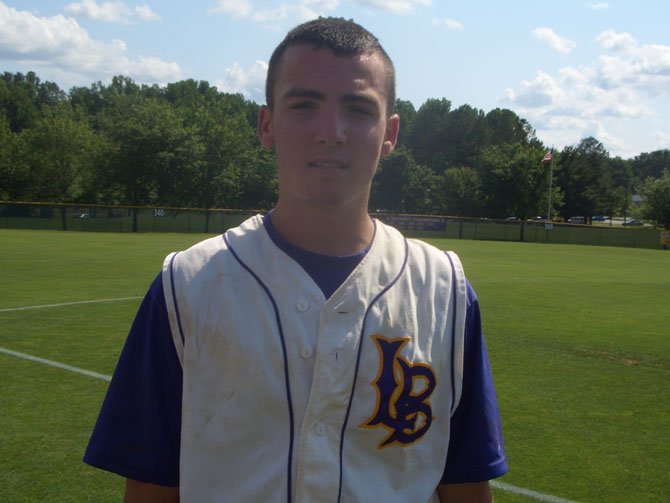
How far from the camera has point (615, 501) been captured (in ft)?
16.4

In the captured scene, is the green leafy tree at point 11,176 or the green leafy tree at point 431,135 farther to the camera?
the green leafy tree at point 431,135

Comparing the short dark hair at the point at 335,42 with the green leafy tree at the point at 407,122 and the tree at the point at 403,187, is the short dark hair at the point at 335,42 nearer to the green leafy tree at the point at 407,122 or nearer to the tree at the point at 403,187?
the tree at the point at 403,187

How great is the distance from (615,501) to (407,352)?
12.5ft

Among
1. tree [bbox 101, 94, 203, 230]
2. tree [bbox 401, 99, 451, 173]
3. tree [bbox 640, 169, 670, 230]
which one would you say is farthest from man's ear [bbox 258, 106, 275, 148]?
tree [bbox 401, 99, 451, 173]

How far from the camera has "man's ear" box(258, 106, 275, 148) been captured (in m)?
2.10

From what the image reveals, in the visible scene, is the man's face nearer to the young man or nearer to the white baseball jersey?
the young man

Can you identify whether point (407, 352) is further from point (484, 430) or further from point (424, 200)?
point (424, 200)

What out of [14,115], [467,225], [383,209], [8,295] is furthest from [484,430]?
[14,115]

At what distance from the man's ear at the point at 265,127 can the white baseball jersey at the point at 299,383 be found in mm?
340

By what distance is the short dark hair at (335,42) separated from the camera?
1.96 m

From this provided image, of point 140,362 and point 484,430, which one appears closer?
point 140,362

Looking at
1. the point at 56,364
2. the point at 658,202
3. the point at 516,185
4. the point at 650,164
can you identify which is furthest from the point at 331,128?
the point at 650,164

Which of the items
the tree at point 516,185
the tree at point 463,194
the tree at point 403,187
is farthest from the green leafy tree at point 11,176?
the tree at point 516,185

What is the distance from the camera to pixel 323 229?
1979 mm
